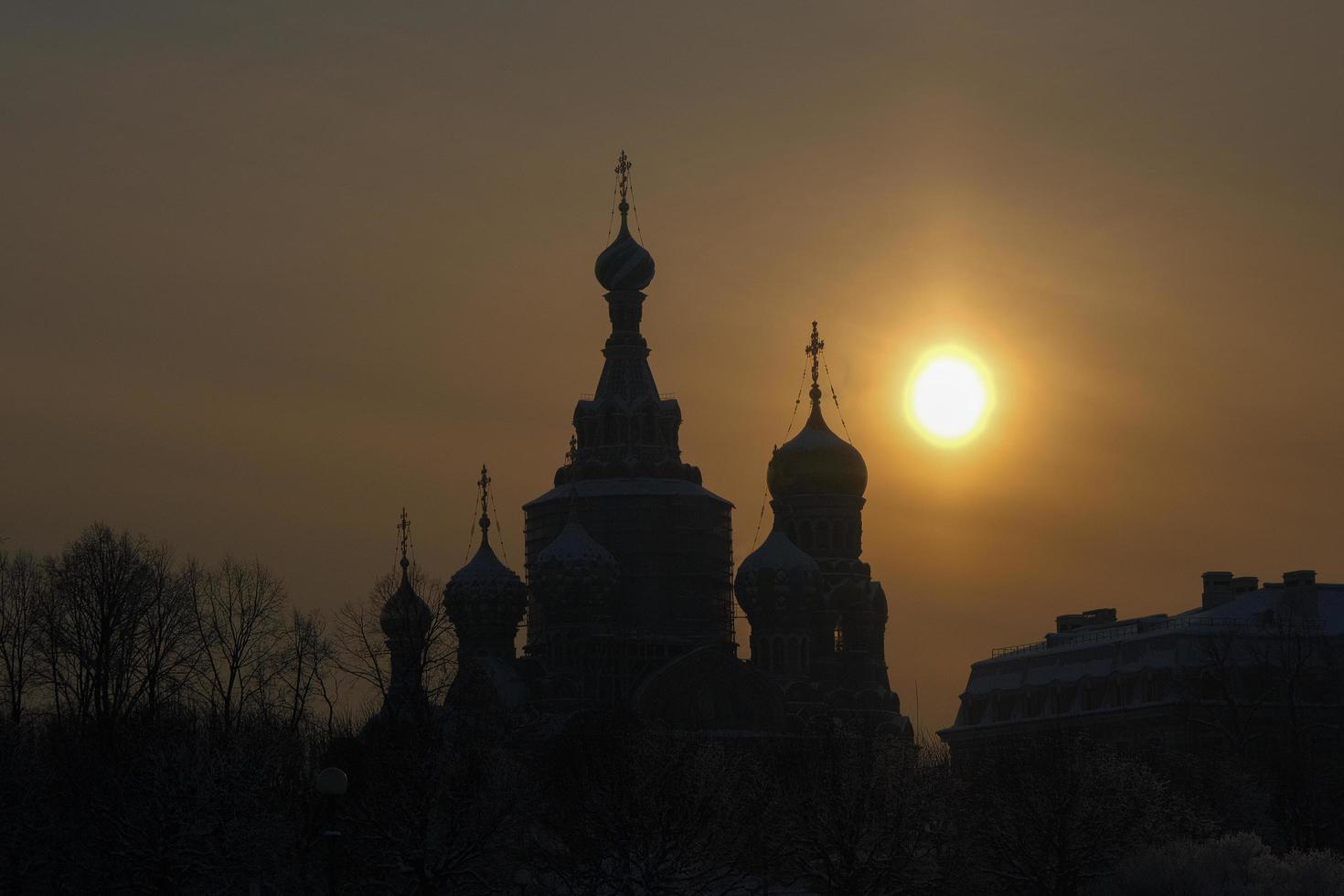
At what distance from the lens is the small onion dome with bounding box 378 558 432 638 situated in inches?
3038

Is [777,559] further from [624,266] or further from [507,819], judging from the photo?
[507,819]

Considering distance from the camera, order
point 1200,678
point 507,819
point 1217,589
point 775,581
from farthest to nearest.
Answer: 1. point 1217,589
2. point 775,581
3. point 1200,678
4. point 507,819

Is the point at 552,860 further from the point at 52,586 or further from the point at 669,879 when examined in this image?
the point at 52,586

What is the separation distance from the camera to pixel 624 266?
118562 mm

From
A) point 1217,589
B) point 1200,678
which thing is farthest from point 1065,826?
point 1217,589

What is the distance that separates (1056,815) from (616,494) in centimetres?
5190

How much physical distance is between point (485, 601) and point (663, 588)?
27.1ft

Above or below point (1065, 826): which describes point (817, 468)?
above

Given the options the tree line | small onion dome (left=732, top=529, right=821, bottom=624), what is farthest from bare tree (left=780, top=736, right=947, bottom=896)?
small onion dome (left=732, top=529, right=821, bottom=624)

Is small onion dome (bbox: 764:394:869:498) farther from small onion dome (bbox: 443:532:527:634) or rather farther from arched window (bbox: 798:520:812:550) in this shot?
small onion dome (bbox: 443:532:527:634)

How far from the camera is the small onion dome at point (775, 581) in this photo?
11206 cm

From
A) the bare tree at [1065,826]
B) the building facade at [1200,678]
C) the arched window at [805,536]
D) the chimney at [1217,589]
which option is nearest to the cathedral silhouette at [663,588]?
the arched window at [805,536]

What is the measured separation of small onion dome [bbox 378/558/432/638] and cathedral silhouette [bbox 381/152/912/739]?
6.60 feet

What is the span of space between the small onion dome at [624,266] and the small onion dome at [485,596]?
15070 millimetres
